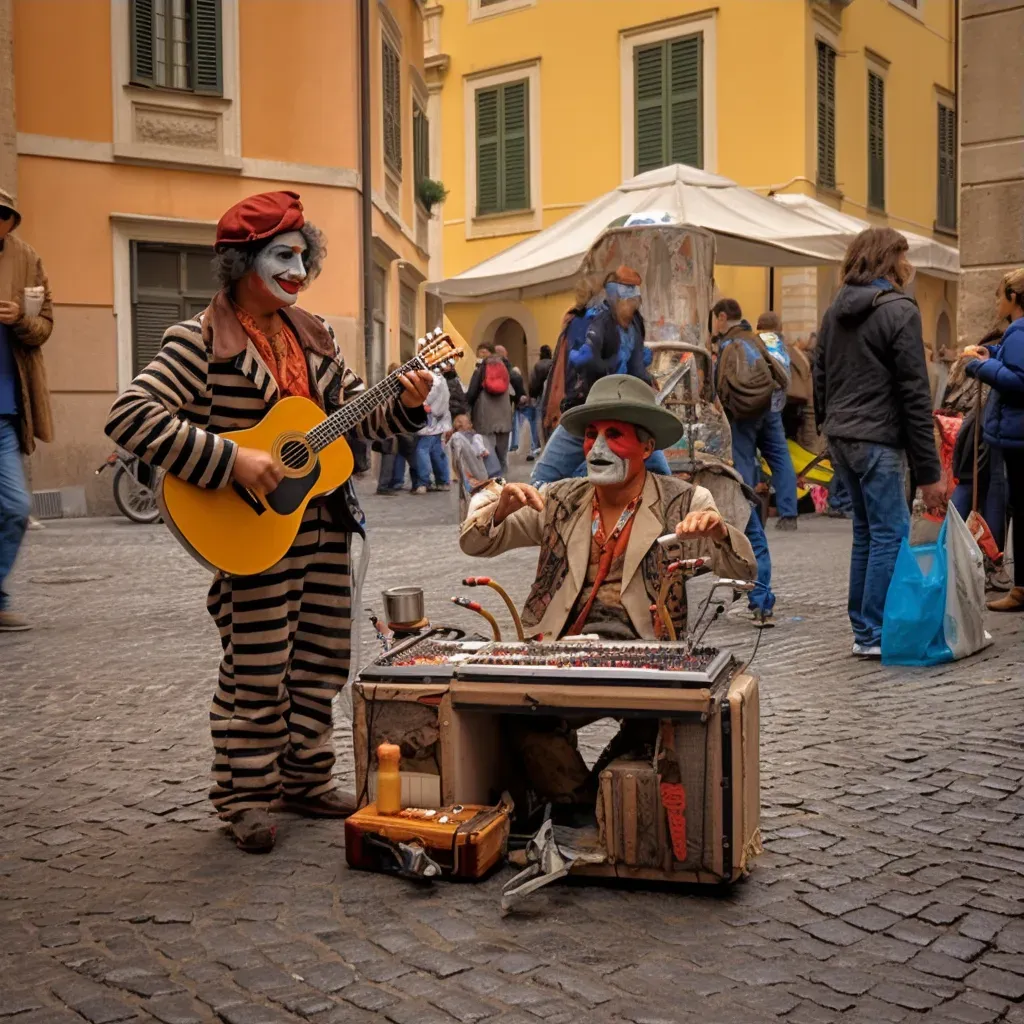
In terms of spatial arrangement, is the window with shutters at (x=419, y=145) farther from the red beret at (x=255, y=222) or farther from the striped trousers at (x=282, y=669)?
the striped trousers at (x=282, y=669)

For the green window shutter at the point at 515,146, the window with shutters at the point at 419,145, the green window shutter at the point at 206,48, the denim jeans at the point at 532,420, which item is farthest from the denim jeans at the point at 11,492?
the green window shutter at the point at 515,146

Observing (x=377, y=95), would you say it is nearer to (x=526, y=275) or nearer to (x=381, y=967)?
(x=526, y=275)

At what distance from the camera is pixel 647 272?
10789 mm

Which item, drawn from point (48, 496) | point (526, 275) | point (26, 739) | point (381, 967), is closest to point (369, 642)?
point (26, 739)

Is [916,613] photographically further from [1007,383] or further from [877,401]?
[1007,383]

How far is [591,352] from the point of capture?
804cm

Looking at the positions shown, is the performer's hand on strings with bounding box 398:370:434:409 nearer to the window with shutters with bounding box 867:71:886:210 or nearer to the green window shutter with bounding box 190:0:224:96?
the green window shutter with bounding box 190:0:224:96

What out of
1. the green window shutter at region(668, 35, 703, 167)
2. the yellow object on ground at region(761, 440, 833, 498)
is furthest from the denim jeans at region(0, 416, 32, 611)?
the green window shutter at region(668, 35, 703, 167)

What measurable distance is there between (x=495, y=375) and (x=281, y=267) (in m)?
12.2

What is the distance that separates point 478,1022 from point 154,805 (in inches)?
74.9

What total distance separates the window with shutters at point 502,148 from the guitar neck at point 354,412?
78.1ft

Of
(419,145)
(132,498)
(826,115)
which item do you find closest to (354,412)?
(132,498)

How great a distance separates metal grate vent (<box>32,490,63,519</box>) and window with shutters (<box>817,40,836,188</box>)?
47.6 feet

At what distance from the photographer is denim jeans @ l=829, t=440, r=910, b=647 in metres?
6.59
